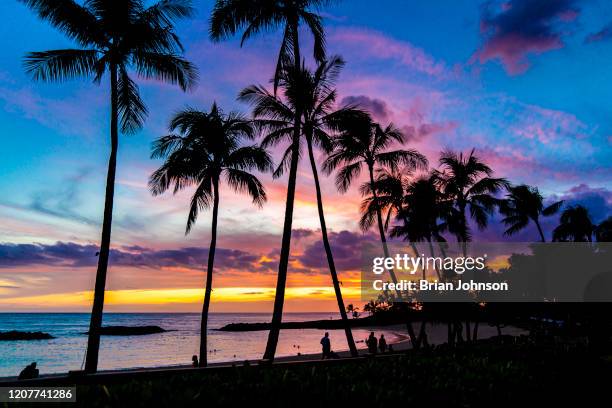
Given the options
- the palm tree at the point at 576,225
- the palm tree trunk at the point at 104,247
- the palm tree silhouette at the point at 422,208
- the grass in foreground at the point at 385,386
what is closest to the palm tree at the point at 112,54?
the palm tree trunk at the point at 104,247

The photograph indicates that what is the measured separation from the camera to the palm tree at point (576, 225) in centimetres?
6384

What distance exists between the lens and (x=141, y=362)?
43500 mm

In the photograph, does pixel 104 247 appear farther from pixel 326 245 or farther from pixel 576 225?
pixel 576 225

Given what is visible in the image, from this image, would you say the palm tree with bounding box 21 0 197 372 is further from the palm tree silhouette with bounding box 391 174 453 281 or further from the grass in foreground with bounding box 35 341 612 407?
the palm tree silhouette with bounding box 391 174 453 281

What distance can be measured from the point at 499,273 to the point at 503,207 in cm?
1763

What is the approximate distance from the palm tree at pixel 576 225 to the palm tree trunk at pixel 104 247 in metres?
64.1

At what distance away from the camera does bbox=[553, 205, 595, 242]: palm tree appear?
63.8 metres

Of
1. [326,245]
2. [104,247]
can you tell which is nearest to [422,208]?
[326,245]

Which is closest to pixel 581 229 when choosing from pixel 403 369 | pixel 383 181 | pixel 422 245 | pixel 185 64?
→ pixel 422 245

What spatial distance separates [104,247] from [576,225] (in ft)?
213

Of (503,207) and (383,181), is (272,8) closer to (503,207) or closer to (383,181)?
(383,181)

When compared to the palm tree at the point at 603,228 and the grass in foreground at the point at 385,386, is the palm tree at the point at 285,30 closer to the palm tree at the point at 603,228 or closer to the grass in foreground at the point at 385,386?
the grass in foreground at the point at 385,386

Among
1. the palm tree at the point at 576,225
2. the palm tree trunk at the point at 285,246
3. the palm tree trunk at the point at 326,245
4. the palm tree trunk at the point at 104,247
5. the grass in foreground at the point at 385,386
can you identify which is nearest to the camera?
the grass in foreground at the point at 385,386

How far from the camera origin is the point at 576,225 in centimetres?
6397
